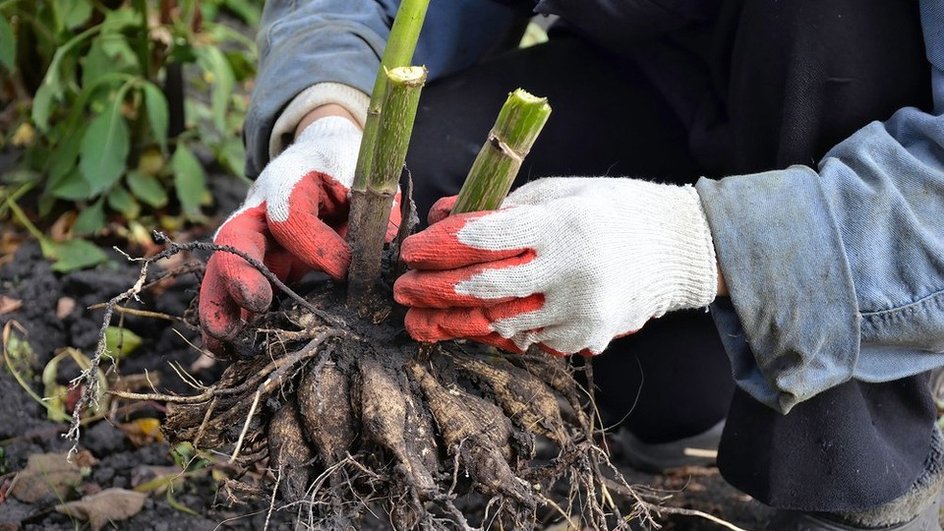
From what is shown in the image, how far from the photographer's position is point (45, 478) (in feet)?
4.61

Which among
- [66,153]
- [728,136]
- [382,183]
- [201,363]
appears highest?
[382,183]

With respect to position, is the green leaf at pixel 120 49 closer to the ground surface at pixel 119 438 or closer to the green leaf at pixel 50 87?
the green leaf at pixel 50 87

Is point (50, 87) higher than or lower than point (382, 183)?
lower

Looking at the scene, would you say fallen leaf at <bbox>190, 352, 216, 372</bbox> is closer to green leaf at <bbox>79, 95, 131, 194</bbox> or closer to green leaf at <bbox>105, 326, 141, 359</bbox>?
green leaf at <bbox>105, 326, 141, 359</bbox>

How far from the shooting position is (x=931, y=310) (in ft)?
3.52

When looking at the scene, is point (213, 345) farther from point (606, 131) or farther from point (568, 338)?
point (606, 131)

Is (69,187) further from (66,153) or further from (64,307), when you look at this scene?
(64,307)

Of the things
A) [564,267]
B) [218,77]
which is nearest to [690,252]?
[564,267]

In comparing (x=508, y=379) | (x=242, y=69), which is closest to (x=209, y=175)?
(x=242, y=69)

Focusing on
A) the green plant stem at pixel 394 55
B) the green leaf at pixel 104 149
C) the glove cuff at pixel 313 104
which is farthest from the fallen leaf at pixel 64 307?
the green plant stem at pixel 394 55

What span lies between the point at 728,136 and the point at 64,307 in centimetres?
125

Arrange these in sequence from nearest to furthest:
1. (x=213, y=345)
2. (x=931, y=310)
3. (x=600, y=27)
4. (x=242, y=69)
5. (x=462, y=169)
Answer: (x=931, y=310), (x=213, y=345), (x=600, y=27), (x=462, y=169), (x=242, y=69)

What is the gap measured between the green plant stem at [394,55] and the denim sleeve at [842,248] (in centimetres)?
40

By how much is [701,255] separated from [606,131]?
0.55m
